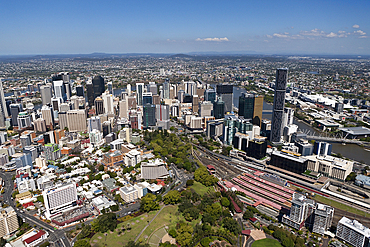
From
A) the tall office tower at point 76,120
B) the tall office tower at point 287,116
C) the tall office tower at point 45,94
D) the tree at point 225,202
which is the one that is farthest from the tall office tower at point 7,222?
the tall office tower at point 45,94

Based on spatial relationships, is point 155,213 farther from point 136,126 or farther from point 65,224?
point 136,126

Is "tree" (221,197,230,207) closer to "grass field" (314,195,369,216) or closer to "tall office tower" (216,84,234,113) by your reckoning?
"grass field" (314,195,369,216)

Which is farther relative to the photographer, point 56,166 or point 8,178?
point 56,166

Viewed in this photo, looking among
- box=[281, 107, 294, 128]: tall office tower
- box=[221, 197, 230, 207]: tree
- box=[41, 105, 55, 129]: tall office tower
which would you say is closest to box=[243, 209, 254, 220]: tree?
box=[221, 197, 230, 207]: tree

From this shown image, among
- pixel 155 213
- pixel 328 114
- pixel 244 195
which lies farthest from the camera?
pixel 328 114

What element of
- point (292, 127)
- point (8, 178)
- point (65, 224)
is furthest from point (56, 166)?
point (292, 127)

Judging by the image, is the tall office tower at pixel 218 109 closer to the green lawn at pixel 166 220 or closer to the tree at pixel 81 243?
the green lawn at pixel 166 220
